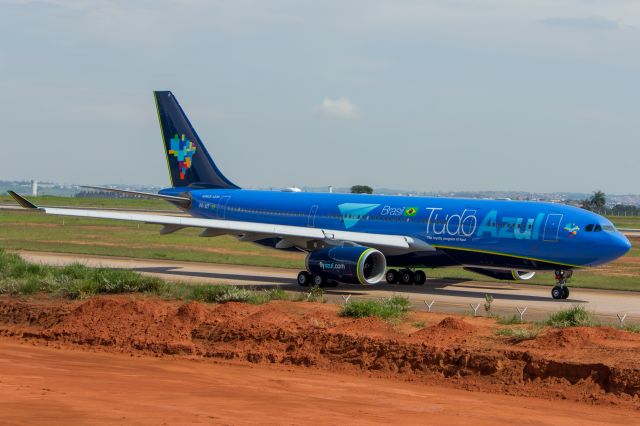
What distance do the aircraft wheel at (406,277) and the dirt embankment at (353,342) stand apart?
10.2m

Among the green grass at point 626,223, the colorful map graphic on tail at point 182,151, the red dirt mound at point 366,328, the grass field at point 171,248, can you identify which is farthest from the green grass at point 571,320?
the green grass at point 626,223

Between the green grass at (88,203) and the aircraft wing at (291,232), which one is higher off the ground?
the aircraft wing at (291,232)

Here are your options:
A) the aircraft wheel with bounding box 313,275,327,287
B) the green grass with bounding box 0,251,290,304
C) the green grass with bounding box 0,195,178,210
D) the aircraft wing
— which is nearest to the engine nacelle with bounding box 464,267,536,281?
the aircraft wing

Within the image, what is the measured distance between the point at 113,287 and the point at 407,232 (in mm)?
11456

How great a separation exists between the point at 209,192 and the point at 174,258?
5.51m

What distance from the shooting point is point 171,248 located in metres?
53.9

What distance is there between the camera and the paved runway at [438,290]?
99.9ft

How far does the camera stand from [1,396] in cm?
1708

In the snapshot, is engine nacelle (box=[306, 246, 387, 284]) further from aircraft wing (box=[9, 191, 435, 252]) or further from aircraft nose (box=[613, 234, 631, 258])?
aircraft nose (box=[613, 234, 631, 258])

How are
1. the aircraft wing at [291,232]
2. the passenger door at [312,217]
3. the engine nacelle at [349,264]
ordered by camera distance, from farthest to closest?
the passenger door at [312,217], the aircraft wing at [291,232], the engine nacelle at [349,264]

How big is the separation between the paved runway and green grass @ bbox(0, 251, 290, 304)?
3.89 m

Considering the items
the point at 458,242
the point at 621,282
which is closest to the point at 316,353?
the point at 458,242

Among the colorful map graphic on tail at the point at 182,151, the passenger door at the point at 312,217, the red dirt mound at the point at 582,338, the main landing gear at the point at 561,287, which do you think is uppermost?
the colorful map graphic on tail at the point at 182,151

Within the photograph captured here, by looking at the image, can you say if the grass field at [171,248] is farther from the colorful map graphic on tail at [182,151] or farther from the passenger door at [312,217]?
the colorful map graphic on tail at [182,151]
